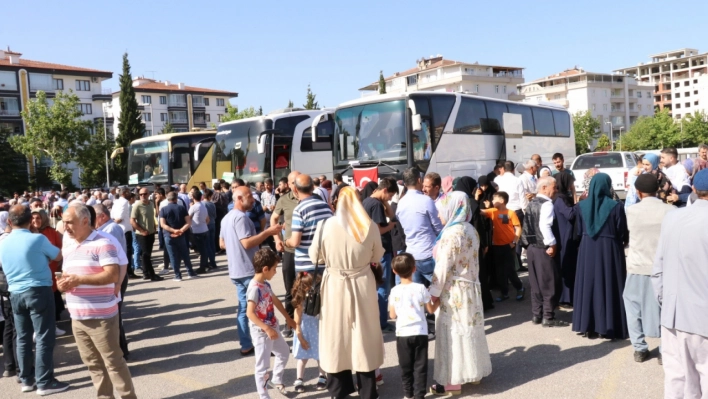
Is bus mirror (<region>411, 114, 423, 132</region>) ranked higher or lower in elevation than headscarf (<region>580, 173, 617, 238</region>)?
higher

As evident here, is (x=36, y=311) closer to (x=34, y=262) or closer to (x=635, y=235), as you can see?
(x=34, y=262)

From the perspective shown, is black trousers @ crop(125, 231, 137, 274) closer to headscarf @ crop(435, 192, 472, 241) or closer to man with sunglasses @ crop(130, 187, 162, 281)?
man with sunglasses @ crop(130, 187, 162, 281)

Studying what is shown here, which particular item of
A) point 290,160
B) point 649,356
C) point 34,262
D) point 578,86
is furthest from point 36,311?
point 578,86

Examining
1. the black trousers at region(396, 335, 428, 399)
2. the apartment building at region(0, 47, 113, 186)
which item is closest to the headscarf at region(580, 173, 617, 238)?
the black trousers at region(396, 335, 428, 399)

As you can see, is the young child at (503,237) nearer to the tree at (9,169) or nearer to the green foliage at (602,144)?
the tree at (9,169)

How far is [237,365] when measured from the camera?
23.0 ft

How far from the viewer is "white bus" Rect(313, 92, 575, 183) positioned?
50.1ft

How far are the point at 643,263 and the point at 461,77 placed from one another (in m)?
87.7

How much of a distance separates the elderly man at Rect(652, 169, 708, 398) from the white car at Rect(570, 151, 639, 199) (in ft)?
55.9

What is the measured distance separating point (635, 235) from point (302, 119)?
16.9m

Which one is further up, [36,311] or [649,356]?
[36,311]

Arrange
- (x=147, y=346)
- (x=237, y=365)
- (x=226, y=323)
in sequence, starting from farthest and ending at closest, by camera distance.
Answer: (x=226, y=323) → (x=147, y=346) → (x=237, y=365)

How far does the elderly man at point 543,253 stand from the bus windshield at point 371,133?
295 inches

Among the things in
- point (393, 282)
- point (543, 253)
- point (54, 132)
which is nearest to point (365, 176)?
point (393, 282)
